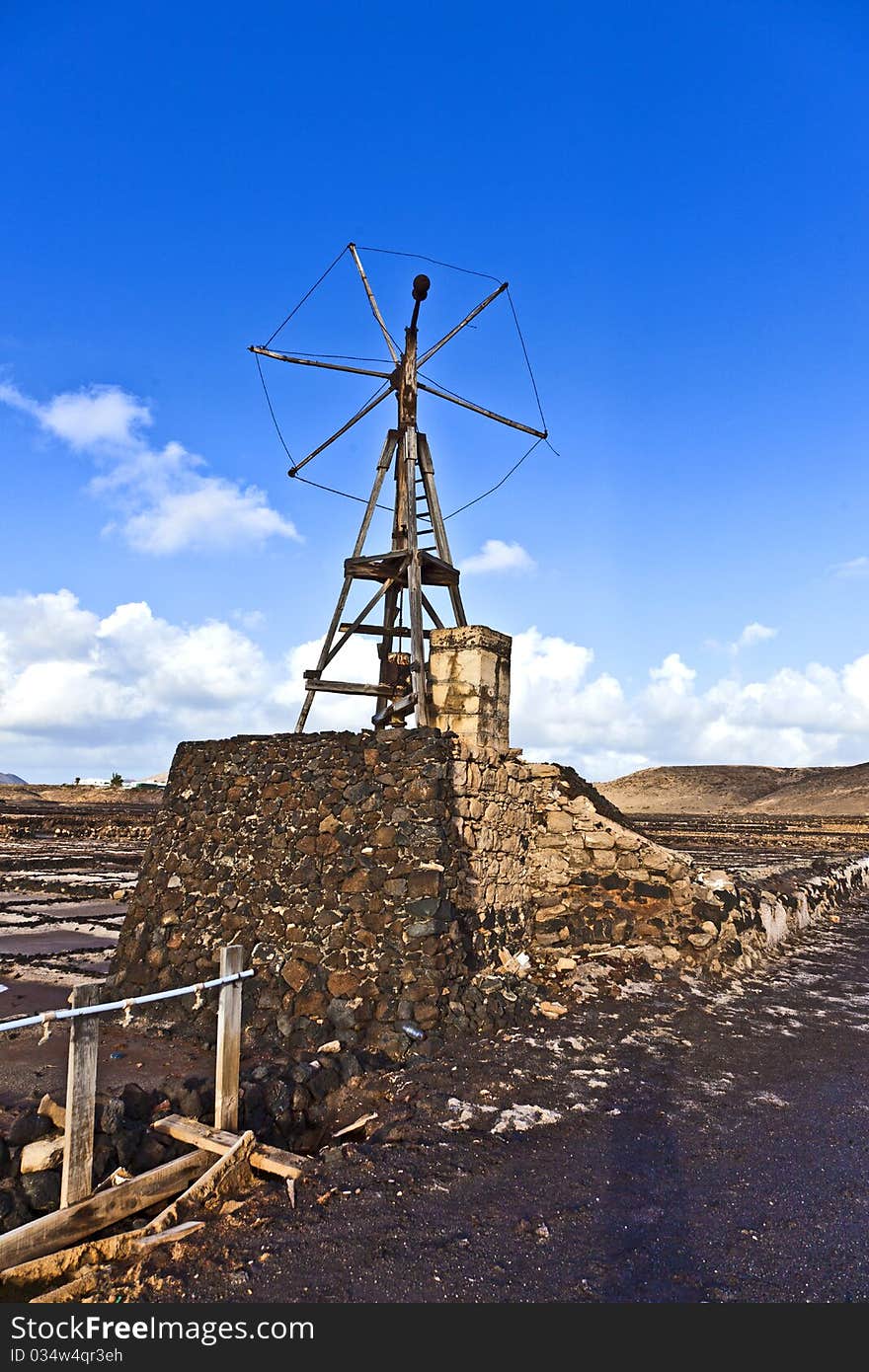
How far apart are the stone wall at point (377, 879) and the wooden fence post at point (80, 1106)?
3306mm

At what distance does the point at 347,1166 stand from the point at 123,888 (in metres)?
16.8

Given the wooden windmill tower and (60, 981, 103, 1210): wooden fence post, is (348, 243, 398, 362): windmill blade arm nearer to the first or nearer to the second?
the wooden windmill tower

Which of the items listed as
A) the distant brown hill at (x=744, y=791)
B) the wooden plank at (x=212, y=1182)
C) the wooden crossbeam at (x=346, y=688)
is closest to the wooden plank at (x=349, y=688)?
the wooden crossbeam at (x=346, y=688)

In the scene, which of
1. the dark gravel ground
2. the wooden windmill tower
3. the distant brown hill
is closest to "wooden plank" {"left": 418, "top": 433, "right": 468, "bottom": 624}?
the wooden windmill tower

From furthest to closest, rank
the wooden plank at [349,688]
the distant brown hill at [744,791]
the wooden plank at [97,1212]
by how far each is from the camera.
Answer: the distant brown hill at [744,791] → the wooden plank at [349,688] → the wooden plank at [97,1212]

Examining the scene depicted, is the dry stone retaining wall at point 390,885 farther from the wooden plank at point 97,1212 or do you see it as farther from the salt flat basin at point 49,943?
the salt flat basin at point 49,943

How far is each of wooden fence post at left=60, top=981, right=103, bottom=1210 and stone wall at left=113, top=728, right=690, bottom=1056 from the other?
3306 millimetres

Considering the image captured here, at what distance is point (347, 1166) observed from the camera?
545 cm

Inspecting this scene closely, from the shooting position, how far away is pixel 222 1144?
18.0ft

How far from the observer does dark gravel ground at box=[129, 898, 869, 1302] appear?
13.6ft

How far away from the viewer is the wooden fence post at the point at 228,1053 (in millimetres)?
5895

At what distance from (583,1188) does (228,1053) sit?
2.63 metres

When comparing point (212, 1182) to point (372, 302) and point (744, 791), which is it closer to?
point (372, 302)

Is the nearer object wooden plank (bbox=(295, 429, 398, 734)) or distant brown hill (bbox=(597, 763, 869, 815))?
wooden plank (bbox=(295, 429, 398, 734))
